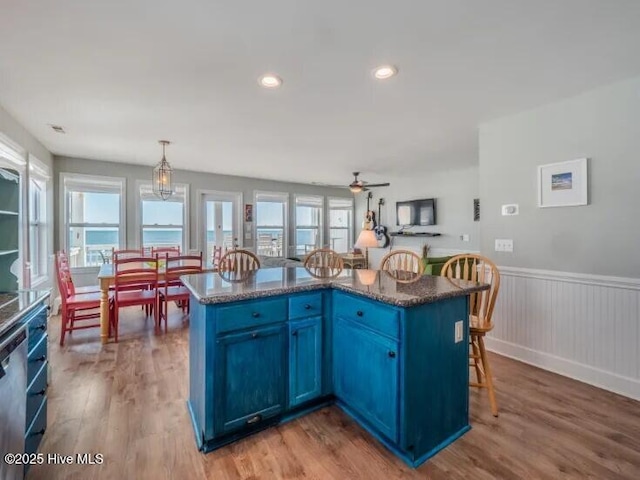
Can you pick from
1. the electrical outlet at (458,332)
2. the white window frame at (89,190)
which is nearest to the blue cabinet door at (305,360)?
the electrical outlet at (458,332)

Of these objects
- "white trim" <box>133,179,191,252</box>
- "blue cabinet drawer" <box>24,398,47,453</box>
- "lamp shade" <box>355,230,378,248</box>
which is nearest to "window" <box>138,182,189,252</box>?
"white trim" <box>133,179,191,252</box>

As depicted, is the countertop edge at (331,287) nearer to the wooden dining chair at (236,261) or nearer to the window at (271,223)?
the wooden dining chair at (236,261)

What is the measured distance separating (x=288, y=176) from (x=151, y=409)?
5186mm

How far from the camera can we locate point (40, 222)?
4375 mm

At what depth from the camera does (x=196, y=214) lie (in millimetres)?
6273

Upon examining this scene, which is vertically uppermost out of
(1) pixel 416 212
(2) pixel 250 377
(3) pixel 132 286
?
(1) pixel 416 212

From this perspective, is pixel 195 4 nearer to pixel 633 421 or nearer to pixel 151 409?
pixel 151 409

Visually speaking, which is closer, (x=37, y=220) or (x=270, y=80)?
(x=270, y=80)

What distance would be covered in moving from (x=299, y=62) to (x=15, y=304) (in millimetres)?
2173

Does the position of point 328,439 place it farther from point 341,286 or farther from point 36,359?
point 36,359

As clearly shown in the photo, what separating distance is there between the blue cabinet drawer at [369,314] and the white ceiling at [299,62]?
161 centimetres

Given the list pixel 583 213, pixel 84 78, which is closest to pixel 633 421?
pixel 583 213

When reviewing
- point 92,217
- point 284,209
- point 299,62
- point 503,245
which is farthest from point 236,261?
point 284,209

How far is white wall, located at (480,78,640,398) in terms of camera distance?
2455 millimetres
